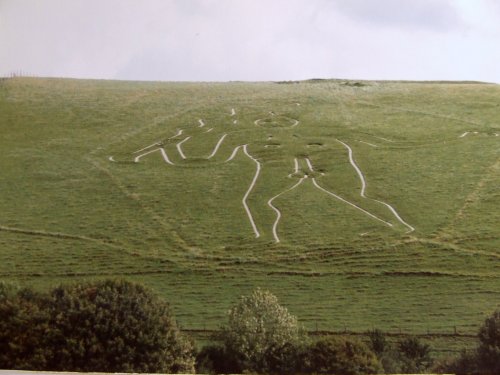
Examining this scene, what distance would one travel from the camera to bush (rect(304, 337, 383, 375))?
19000mm

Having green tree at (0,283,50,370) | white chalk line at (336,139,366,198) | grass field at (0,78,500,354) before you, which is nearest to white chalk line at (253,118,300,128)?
grass field at (0,78,500,354)

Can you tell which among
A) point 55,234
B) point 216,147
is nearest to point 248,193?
point 216,147

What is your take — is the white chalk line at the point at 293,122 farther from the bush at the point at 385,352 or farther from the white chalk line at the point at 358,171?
the bush at the point at 385,352

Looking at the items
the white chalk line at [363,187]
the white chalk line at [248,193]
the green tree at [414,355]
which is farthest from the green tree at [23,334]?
the white chalk line at [363,187]

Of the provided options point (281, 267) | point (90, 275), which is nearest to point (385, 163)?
point (281, 267)

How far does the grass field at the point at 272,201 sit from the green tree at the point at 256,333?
4.29 meters

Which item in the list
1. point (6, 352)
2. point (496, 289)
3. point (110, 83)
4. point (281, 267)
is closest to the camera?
point (6, 352)

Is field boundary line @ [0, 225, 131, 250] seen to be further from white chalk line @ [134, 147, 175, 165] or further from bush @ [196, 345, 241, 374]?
bush @ [196, 345, 241, 374]

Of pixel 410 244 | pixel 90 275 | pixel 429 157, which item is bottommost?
pixel 90 275

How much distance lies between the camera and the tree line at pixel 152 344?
18750 millimetres

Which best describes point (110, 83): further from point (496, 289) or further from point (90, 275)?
point (496, 289)

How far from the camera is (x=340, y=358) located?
19344 millimetres

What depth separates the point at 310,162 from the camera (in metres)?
43.0

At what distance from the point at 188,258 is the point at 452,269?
10925 millimetres
